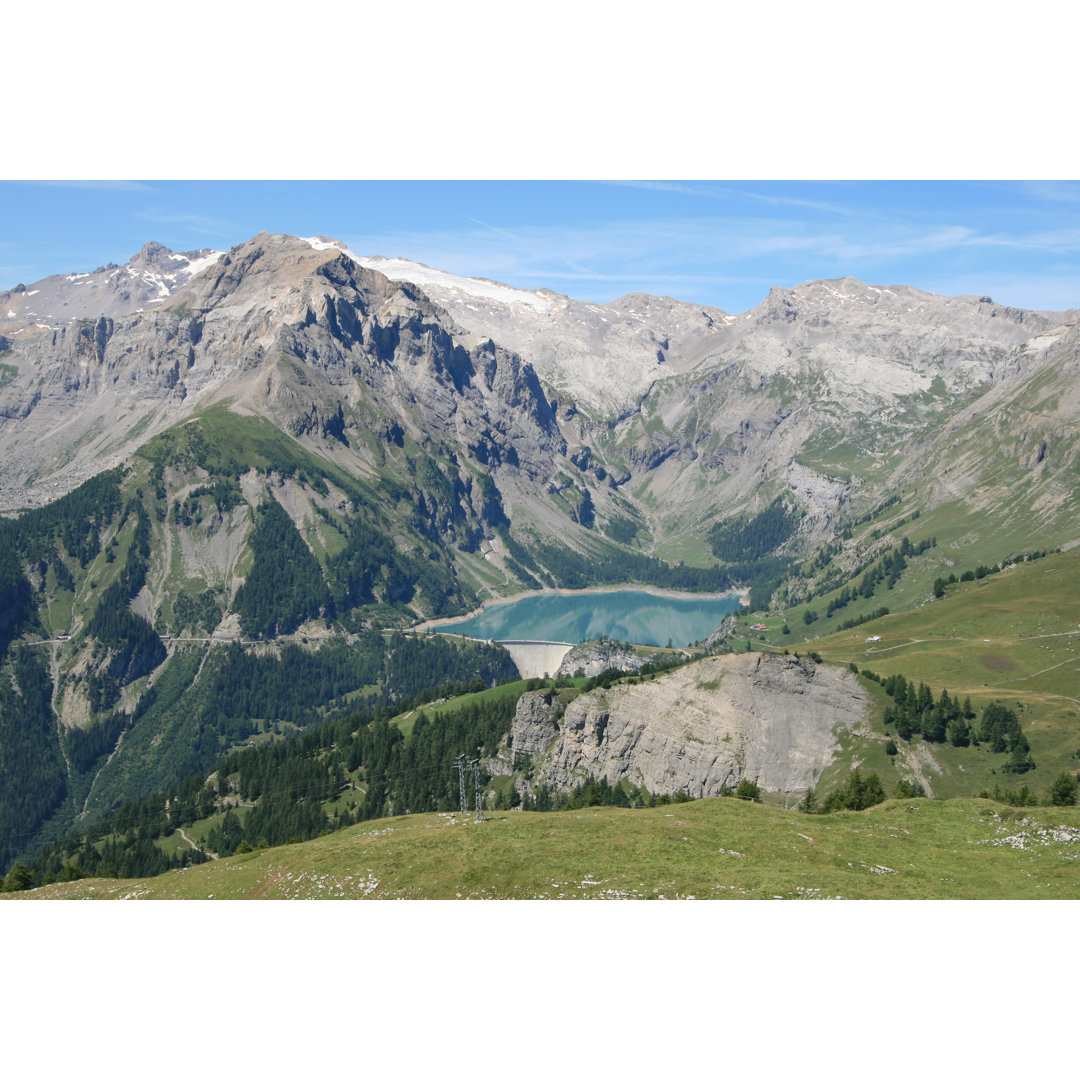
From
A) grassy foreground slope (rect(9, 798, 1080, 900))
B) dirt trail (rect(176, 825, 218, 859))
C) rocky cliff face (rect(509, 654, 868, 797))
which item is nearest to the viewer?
grassy foreground slope (rect(9, 798, 1080, 900))

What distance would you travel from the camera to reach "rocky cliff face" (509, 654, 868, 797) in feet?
344

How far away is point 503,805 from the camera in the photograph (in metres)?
117

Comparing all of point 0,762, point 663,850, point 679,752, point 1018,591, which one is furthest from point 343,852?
point 0,762

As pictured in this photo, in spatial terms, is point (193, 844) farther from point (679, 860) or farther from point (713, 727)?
point (679, 860)

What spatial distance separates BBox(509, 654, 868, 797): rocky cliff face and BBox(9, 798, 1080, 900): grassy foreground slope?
141 feet

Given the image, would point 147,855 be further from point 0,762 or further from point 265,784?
point 0,762

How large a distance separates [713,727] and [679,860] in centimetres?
6525

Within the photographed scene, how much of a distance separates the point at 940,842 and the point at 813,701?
59.7m

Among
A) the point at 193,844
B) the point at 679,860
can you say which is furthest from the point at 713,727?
the point at 193,844

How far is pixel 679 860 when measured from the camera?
1820 inches

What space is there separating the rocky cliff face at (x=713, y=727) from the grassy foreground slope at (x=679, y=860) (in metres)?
43.1

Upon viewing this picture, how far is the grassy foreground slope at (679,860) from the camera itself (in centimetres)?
4128

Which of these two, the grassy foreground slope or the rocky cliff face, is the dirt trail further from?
the grassy foreground slope

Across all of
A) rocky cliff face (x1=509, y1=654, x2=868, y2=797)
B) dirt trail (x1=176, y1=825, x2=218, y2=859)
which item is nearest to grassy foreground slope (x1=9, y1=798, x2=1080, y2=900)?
rocky cliff face (x1=509, y1=654, x2=868, y2=797)
